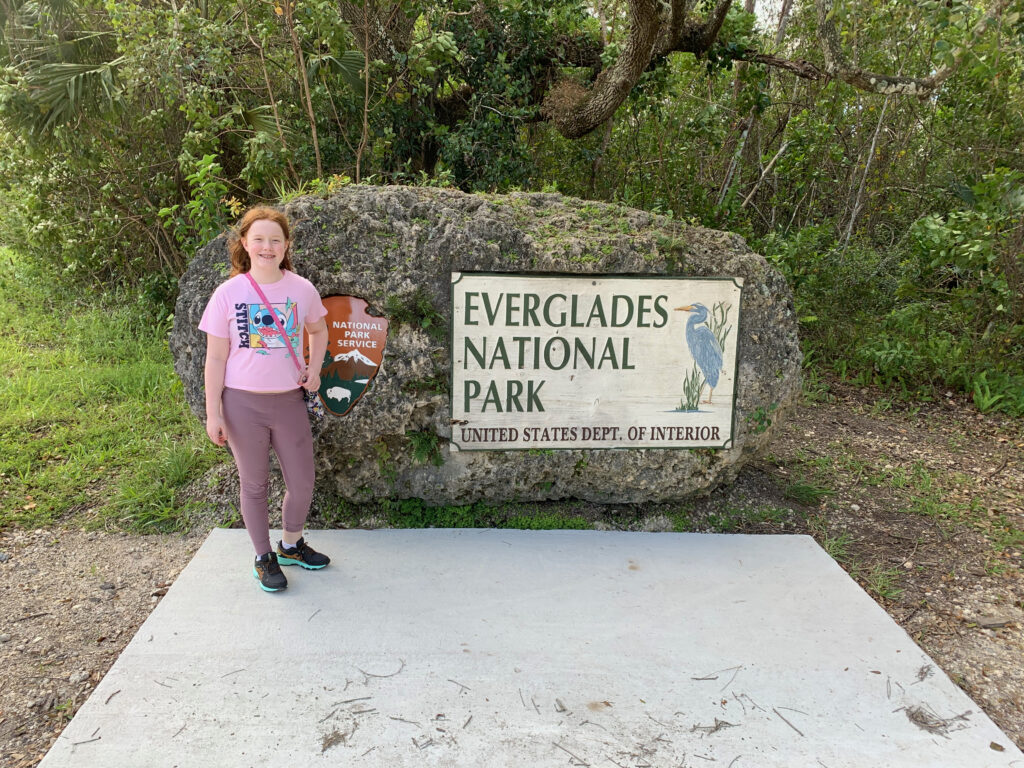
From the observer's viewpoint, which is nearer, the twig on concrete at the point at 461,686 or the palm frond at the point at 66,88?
the twig on concrete at the point at 461,686

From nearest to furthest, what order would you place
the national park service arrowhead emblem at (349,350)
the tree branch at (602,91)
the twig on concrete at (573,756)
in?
the twig on concrete at (573,756) → the national park service arrowhead emblem at (349,350) → the tree branch at (602,91)

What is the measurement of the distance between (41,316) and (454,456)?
6055mm

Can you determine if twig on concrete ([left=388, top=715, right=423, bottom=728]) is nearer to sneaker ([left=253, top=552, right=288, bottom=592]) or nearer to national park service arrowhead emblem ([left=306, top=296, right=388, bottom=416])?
sneaker ([left=253, top=552, right=288, bottom=592])

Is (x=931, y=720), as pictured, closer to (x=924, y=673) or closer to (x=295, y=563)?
(x=924, y=673)

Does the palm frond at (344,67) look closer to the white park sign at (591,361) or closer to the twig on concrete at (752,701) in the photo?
the white park sign at (591,361)

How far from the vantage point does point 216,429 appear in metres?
2.66

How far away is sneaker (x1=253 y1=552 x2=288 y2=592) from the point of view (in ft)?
9.43

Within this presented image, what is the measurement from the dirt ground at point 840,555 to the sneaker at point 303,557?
0.59 metres

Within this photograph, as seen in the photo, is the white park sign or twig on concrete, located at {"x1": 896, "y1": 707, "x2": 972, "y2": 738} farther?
the white park sign

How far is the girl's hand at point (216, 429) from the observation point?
2643 millimetres

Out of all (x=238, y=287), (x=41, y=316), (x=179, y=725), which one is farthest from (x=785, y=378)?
(x=41, y=316)

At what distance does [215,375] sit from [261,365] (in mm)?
167

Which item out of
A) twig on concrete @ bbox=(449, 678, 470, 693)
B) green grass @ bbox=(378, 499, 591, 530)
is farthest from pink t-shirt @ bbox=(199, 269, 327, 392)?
twig on concrete @ bbox=(449, 678, 470, 693)

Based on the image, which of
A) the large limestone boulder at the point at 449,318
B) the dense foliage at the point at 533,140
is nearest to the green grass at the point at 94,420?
the dense foliage at the point at 533,140
